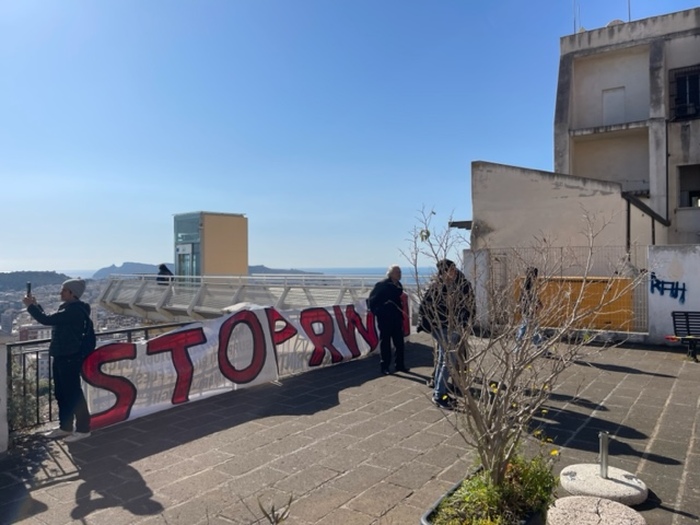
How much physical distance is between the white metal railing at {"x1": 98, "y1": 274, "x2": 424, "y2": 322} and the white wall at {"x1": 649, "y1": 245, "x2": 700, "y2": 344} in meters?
6.92

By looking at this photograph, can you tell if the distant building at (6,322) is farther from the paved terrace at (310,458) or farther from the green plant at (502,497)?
the green plant at (502,497)

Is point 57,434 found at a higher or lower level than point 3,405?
lower

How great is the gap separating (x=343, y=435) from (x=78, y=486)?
2.63m

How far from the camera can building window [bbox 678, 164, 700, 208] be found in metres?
22.8

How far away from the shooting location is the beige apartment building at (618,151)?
16.7 m

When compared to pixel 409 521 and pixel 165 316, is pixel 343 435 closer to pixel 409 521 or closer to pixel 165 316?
pixel 409 521

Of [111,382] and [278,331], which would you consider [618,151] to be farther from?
[111,382]

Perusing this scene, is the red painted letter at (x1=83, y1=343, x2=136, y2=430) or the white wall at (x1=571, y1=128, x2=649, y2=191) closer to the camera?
the red painted letter at (x1=83, y1=343, x2=136, y2=430)

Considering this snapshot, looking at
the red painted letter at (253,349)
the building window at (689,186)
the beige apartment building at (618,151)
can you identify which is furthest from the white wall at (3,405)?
the building window at (689,186)

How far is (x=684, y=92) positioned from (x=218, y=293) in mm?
20975

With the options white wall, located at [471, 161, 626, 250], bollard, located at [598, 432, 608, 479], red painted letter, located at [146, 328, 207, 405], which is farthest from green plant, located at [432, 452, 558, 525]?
white wall, located at [471, 161, 626, 250]

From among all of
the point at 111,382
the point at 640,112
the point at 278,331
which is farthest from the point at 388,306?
the point at 640,112

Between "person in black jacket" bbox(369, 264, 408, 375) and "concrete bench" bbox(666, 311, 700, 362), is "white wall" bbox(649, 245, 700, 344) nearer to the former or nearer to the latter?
"concrete bench" bbox(666, 311, 700, 362)

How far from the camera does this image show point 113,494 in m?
4.48
